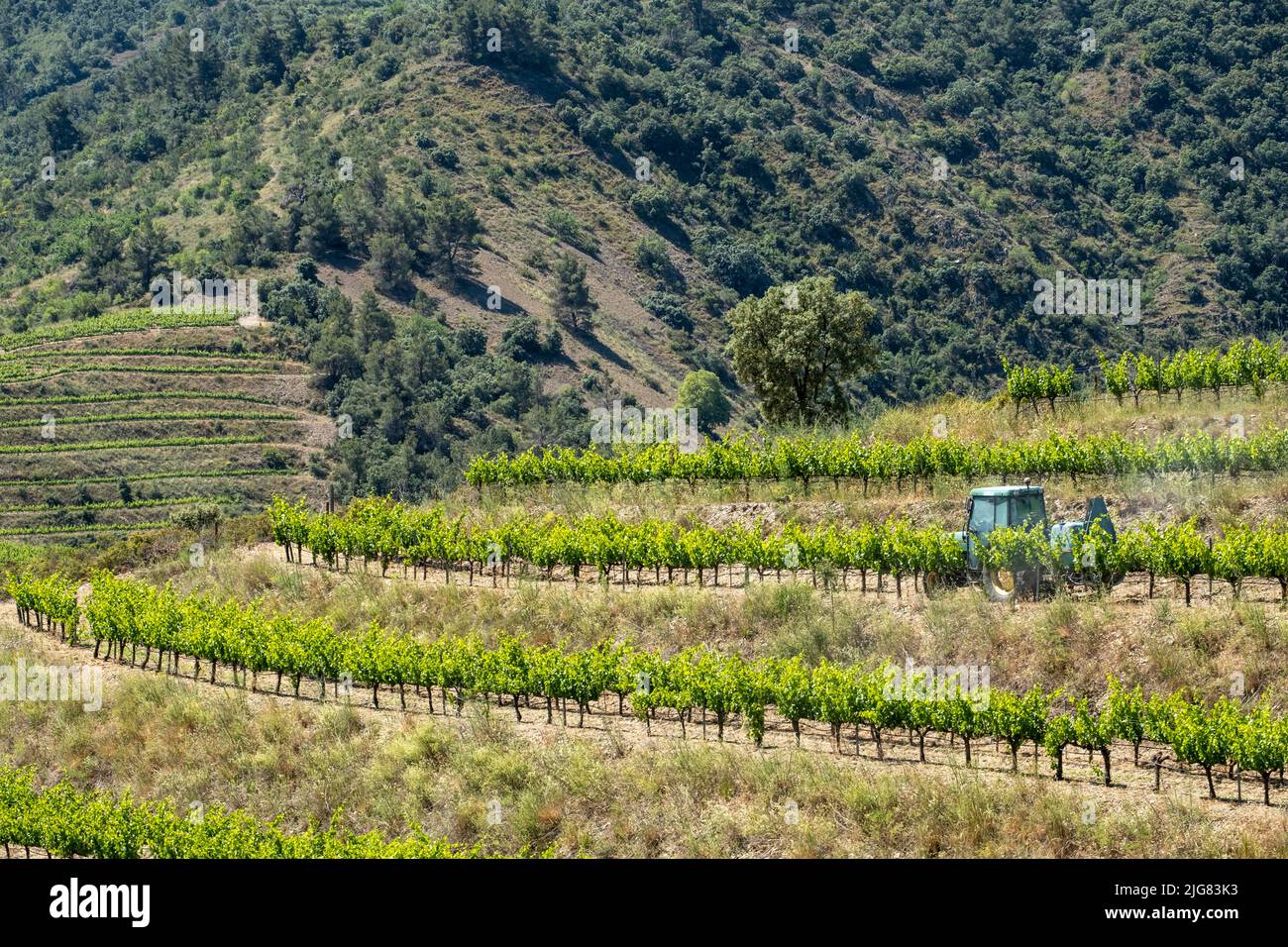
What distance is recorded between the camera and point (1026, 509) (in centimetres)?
2684

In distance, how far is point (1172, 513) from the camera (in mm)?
28625

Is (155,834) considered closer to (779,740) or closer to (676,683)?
(676,683)

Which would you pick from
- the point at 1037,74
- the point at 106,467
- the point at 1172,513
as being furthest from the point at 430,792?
the point at 1037,74

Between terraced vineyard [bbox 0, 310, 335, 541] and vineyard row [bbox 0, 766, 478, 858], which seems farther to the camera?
terraced vineyard [bbox 0, 310, 335, 541]

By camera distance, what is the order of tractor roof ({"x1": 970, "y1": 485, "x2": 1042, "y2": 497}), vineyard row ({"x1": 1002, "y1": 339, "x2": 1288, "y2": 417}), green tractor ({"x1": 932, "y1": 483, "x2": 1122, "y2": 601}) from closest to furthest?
green tractor ({"x1": 932, "y1": 483, "x2": 1122, "y2": 601}), tractor roof ({"x1": 970, "y1": 485, "x2": 1042, "y2": 497}), vineyard row ({"x1": 1002, "y1": 339, "x2": 1288, "y2": 417})

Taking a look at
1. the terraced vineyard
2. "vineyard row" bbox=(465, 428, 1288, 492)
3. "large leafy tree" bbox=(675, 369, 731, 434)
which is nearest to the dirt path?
"vineyard row" bbox=(465, 428, 1288, 492)

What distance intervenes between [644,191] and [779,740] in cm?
8583

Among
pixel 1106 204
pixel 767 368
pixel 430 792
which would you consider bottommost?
pixel 430 792

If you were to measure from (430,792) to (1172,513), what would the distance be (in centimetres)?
1594

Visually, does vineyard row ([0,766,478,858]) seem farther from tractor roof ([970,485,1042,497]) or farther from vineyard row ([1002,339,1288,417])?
vineyard row ([1002,339,1288,417])

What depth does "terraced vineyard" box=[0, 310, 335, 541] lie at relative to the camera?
66125mm

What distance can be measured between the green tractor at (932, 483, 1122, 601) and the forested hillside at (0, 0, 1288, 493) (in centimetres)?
4274

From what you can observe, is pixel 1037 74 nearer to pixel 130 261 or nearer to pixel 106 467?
pixel 130 261

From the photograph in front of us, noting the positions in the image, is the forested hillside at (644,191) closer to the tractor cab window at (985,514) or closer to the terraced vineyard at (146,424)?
the terraced vineyard at (146,424)
